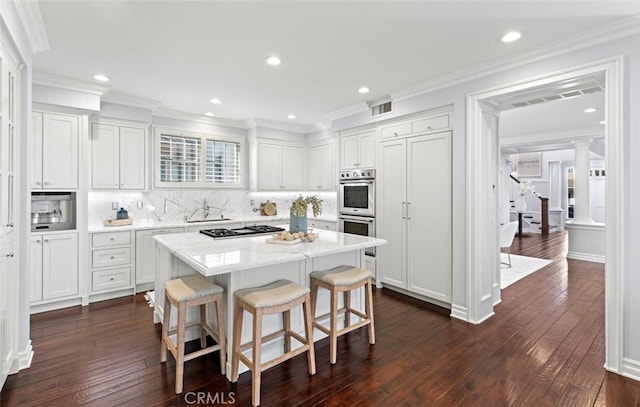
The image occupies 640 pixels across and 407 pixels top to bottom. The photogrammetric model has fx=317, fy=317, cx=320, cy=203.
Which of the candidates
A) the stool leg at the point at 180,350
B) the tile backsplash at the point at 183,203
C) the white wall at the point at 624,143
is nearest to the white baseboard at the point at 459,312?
the white wall at the point at 624,143

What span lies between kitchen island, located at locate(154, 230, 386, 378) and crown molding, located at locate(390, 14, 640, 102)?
196 centimetres

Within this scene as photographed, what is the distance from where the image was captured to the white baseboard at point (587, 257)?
603 cm

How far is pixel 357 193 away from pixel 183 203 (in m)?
2.83

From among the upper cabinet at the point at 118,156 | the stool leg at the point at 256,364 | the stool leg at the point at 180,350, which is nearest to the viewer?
the stool leg at the point at 256,364

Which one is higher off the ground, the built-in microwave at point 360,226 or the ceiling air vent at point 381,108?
the ceiling air vent at point 381,108

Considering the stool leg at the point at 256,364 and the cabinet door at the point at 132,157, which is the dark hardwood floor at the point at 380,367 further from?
the cabinet door at the point at 132,157

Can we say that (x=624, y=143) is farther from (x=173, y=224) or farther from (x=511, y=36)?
(x=173, y=224)

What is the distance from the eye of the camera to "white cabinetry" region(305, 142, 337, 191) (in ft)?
18.6

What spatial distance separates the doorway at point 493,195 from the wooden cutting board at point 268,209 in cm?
365

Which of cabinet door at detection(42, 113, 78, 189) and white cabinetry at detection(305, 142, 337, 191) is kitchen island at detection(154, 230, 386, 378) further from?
white cabinetry at detection(305, 142, 337, 191)

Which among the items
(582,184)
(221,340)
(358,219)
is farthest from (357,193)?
(582,184)

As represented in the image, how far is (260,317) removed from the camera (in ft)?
6.84

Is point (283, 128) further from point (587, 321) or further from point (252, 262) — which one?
point (587, 321)

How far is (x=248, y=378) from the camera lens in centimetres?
232
